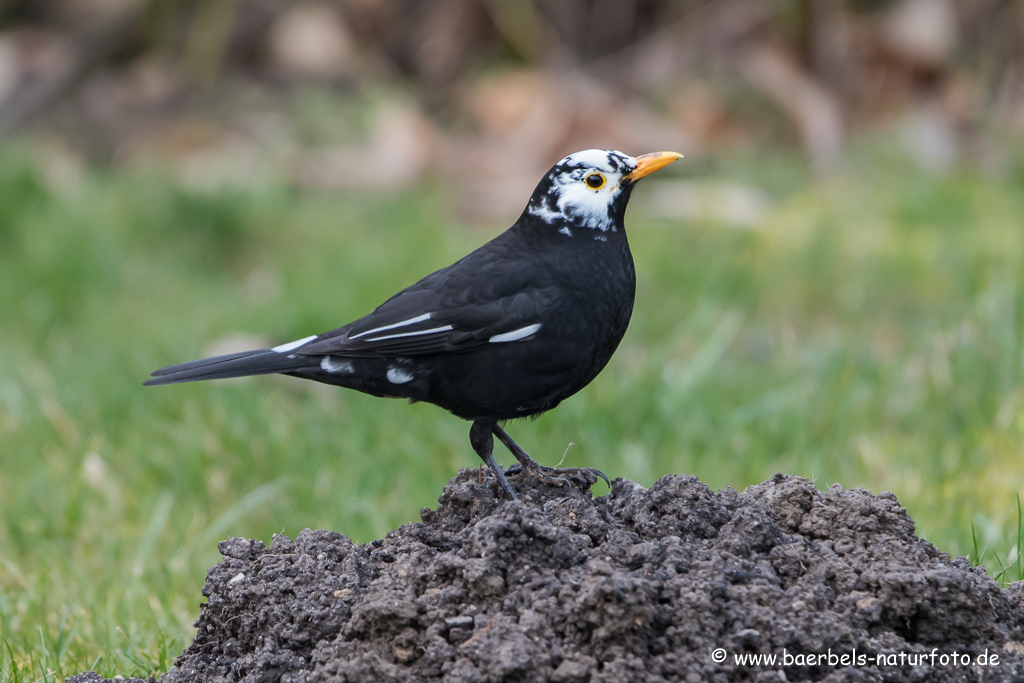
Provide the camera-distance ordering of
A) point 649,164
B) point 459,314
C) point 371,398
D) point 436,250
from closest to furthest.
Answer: point 459,314 < point 649,164 < point 371,398 < point 436,250

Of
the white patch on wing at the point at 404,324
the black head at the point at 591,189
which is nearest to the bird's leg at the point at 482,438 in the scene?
the white patch on wing at the point at 404,324

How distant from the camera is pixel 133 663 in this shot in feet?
9.37

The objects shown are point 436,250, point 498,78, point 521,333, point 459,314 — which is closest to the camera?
point 521,333

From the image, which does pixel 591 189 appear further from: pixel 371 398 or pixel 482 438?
pixel 371 398

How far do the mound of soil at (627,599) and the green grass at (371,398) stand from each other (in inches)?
23.2

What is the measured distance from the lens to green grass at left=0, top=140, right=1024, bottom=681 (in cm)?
391

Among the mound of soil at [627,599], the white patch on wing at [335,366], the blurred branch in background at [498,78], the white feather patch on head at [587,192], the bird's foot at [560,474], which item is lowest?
the mound of soil at [627,599]

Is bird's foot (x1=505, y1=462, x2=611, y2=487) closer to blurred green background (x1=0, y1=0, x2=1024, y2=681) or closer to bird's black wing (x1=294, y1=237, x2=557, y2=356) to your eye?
bird's black wing (x1=294, y1=237, x2=557, y2=356)

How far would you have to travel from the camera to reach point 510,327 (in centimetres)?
300

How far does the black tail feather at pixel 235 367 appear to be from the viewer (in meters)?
3.09

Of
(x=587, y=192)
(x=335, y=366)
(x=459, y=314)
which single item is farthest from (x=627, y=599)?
(x=587, y=192)

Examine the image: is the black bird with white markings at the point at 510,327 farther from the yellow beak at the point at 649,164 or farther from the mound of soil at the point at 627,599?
the mound of soil at the point at 627,599

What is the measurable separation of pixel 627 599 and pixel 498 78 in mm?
8309

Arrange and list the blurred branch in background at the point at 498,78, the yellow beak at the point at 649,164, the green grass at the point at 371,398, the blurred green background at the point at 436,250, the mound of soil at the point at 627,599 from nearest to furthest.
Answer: the mound of soil at the point at 627,599 < the yellow beak at the point at 649,164 < the green grass at the point at 371,398 < the blurred green background at the point at 436,250 < the blurred branch in background at the point at 498,78
